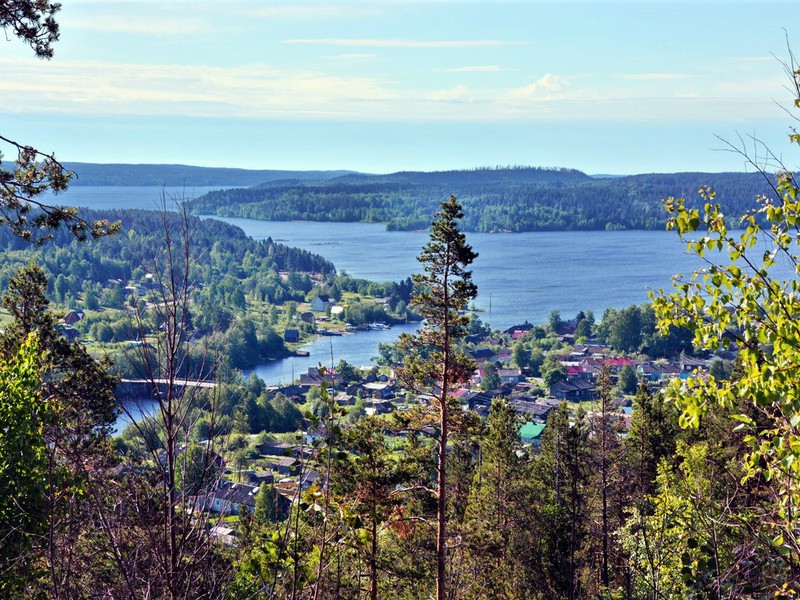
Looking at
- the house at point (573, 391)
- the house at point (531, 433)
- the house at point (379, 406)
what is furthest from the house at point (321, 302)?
the house at point (531, 433)

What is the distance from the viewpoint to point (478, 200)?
14800 cm

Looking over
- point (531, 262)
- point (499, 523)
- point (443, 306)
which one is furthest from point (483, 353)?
point (531, 262)

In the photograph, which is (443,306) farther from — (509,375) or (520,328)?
(520,328)

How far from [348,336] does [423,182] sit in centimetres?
10580

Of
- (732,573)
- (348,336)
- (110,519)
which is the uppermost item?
(110,519)

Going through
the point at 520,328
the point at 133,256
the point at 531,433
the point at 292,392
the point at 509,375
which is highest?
the point at 133,256

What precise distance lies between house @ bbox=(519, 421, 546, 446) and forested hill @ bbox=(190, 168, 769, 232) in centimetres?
9344

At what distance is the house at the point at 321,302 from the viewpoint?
Result: 78.5 metres

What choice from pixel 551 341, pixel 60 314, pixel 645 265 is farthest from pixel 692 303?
pixel 645 265

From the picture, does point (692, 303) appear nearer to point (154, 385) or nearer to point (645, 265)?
point (154, 385)

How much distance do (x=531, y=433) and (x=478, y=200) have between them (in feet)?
386

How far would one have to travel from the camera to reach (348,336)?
2594 inches

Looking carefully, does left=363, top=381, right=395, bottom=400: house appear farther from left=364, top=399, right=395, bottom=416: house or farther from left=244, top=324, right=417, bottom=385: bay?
left=244, top=324, right=417, bottom=385: bay

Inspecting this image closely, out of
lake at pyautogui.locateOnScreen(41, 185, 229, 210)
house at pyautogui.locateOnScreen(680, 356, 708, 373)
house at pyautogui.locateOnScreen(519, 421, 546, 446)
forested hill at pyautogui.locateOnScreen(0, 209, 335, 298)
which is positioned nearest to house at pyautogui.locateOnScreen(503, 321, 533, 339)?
house at pyautogui.locateOnScreen(680, 356, 708, 373)
